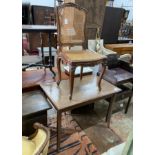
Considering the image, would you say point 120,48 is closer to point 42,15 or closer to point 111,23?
point 111,23

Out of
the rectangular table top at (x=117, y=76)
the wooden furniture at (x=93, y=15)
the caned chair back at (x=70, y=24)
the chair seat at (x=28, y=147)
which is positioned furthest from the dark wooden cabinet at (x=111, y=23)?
the chair seat at (x=28, y=147)

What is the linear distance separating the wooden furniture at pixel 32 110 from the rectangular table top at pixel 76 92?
98 mm

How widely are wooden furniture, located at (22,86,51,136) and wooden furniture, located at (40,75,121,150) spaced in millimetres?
93

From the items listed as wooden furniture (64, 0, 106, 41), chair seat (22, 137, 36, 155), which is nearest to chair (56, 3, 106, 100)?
chair seat (22, 137, 36, 155)

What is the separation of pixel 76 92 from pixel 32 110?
560mm

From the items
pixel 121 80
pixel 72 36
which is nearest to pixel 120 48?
pixel 121 80

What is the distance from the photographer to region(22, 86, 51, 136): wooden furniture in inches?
63.7

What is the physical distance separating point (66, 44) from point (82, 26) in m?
0.34

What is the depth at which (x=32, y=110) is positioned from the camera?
1.62 metres

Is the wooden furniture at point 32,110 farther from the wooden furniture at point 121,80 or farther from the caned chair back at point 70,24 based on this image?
the wooden furniture at point 121,80

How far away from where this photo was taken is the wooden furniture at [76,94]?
1.66 m
